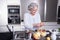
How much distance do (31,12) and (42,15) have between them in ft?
5.23

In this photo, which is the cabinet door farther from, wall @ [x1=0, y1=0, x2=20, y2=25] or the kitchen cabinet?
wall @ [x1=0, y1=0, x2=20, y2=25]

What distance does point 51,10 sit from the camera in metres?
5.04

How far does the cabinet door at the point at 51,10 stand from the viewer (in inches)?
197

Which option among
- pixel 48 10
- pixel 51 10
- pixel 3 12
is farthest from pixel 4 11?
pixel 51 10

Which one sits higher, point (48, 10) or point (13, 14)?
point (48, 10)

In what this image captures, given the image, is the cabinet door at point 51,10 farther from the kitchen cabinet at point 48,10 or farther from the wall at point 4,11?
the wall at point 4,11

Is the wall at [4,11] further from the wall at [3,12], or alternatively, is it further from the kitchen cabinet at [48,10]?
the kitchen cabinet at [48,10]

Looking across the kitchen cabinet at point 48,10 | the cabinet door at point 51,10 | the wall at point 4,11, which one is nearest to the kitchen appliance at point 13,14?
the wall at point 4,11

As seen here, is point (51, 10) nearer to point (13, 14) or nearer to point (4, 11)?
point (13, 14)

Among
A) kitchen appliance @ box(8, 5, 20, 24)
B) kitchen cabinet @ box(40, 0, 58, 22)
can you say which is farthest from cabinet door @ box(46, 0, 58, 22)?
kitchen appliance @ box(8, 5, 20, 24)

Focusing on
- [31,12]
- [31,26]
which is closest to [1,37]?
[31,26]

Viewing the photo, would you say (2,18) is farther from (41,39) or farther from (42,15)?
(41,39)

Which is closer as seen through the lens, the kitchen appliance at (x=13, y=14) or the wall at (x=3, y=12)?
the wall at (x=3, y=12)

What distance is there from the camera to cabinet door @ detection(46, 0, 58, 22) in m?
5.01
